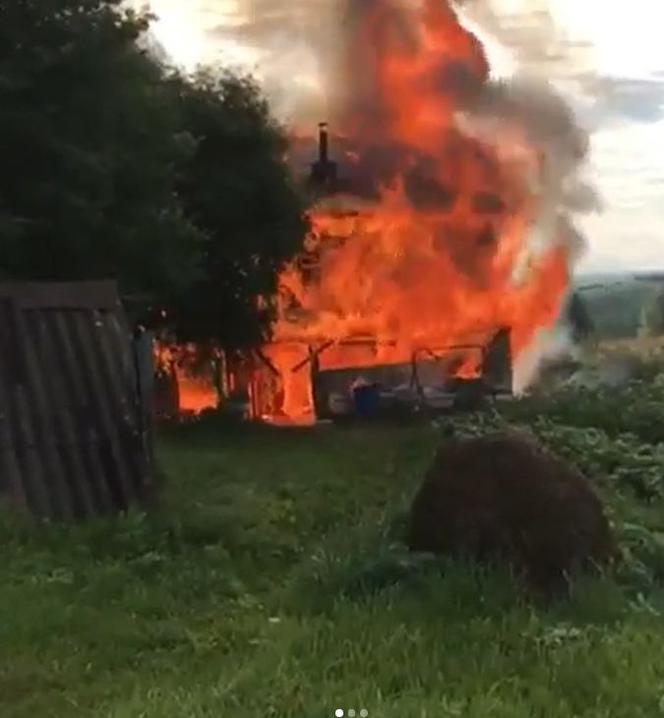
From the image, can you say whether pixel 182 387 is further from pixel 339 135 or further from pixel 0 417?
pixel 0 417

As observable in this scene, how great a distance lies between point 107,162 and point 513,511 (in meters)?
10.9

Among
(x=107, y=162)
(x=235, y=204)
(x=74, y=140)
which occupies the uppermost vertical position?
(x=74, y=140)

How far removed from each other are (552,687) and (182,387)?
21.0m

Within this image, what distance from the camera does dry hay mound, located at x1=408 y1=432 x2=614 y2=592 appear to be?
255 inches

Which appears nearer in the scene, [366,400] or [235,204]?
[235,204]

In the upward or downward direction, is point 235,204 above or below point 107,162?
below

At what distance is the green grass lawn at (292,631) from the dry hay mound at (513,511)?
0.65ft

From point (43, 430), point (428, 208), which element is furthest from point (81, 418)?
point (428, 208)

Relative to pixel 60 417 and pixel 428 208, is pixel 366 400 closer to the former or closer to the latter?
pixel 428 208

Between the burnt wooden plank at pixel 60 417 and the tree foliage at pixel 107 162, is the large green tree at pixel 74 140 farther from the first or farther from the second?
the burnt wooden plank at pixel 60 417

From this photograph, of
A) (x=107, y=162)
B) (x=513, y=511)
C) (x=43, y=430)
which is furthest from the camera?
(x=107, y=162)

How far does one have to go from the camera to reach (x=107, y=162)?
54.0ft

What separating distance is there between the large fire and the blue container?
1827 mm

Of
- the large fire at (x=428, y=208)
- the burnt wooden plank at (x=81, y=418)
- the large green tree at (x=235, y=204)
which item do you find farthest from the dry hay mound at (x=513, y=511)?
the large fire at (x=428, y=208)
